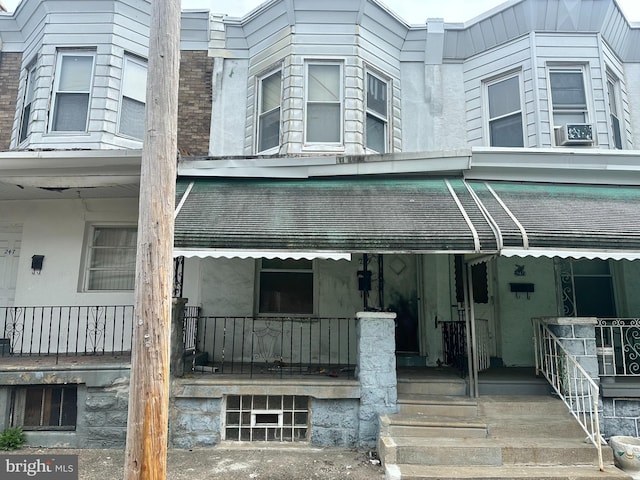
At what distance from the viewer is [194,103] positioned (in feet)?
29.8

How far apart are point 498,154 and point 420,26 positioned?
11.5 ft

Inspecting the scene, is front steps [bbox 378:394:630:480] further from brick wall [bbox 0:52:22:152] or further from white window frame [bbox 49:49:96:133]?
brick wall [bbox 0:52:22:152]

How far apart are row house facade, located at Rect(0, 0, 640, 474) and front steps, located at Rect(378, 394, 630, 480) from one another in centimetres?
40

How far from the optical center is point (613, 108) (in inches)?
347

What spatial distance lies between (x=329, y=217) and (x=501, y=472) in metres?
3.43

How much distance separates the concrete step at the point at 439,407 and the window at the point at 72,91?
719cm

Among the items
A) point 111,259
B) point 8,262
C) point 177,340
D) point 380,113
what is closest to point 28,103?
point 8,262

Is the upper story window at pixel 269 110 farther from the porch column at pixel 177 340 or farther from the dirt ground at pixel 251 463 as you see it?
the dirt ground at pixel 251 463

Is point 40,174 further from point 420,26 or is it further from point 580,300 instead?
point 580,300

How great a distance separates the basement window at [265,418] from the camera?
6.00 metres

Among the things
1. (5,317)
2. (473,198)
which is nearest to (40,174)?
(5,317)

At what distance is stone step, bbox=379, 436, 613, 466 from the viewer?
16.2ft

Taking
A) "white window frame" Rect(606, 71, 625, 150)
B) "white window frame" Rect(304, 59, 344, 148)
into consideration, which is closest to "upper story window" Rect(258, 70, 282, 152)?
"white window frame" Rect(304, 59, 344, 148)

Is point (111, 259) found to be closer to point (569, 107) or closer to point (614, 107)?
point (569, 107)
